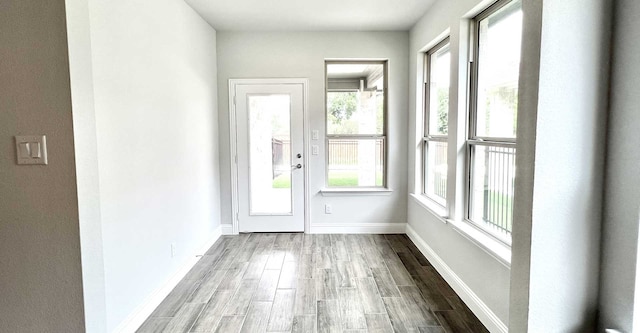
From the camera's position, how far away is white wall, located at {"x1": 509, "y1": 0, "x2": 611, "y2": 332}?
129 centimetres

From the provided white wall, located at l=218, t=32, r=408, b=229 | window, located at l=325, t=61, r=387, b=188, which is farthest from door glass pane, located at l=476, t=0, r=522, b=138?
window, located at l=325, t=61, r=387, b=188

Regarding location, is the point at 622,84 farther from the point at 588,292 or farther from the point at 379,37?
the point at 379,37

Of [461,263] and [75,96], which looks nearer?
[75,96]

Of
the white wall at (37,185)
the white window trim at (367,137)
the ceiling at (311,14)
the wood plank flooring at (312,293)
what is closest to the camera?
the white wall at (37,185)

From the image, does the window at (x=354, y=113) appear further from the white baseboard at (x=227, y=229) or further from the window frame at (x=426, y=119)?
the white baseboard at (x=227, y=229)

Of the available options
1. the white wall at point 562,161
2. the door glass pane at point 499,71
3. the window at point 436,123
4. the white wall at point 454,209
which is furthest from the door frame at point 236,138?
the white wall at point 562,161

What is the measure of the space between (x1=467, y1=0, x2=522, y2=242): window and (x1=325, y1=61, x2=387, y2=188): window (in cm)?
178

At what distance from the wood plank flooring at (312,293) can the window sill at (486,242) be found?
514 mm

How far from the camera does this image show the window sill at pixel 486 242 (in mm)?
2129

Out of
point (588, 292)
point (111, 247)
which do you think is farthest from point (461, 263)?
point (111, 247)

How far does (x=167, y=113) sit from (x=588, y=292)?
9.67 ft

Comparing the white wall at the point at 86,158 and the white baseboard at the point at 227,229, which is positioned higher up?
the white wall at the point at 86,158

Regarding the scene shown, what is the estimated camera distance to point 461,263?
276 cm

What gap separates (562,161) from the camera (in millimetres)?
1328
